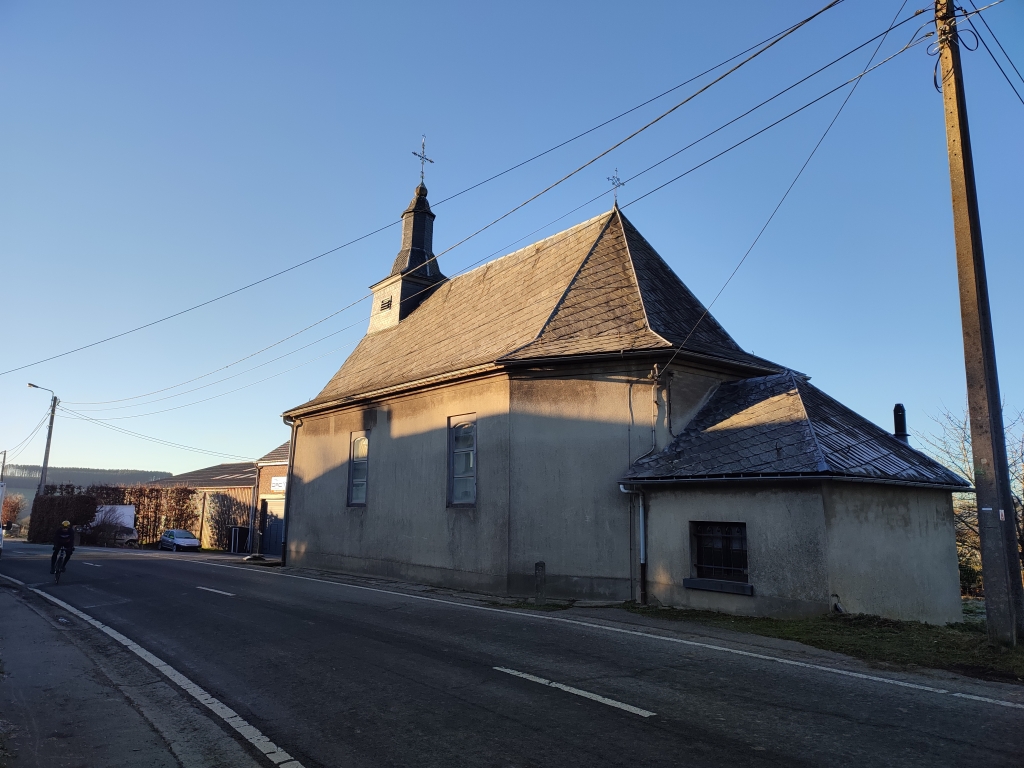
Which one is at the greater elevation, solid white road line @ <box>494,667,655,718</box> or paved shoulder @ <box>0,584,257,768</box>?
solid white road line @ <box>494,667,655,718</box>

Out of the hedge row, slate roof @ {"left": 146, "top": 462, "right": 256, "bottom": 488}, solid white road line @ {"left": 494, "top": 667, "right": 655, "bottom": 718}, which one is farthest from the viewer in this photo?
slate roof @ {"left": 146, "top": 462, "right": 256, "bottom": 488}

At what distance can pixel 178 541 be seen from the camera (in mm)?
35625

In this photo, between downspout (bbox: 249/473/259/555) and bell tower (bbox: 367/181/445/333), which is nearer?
bell tower (bbox: 367/181/445/333)

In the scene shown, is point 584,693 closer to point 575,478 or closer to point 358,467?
point 575,478

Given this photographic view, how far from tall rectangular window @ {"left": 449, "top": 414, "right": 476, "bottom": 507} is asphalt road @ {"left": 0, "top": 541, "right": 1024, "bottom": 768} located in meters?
4.92

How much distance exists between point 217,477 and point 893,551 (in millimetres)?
47747

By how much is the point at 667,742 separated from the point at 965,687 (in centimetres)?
370

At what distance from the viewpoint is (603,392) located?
14422mm

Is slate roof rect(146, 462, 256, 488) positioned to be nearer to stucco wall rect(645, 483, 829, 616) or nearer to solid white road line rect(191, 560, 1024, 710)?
solid white road line rect(191, 560, 1024, 710)

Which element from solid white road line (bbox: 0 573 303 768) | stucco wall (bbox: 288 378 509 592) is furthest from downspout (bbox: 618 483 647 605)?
solid white road line (bbox: 0 573 303 768)

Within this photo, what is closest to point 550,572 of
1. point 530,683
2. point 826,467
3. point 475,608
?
point 475,608

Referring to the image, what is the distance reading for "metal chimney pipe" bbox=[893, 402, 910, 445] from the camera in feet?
49.6

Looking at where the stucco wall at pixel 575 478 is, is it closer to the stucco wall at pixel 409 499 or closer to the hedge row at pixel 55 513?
the stucco wall at pixel 409 499

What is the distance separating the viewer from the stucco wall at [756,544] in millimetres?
10820
